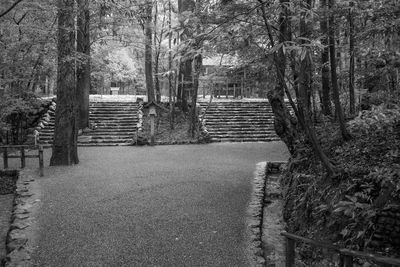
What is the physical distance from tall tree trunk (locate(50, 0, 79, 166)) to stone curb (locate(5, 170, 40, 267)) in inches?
79.8

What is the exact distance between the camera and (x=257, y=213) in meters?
6.39

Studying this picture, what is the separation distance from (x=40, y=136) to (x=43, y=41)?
501cm

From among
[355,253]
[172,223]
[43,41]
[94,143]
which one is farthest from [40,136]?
[355,253]

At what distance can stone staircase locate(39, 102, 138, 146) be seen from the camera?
15.8 m

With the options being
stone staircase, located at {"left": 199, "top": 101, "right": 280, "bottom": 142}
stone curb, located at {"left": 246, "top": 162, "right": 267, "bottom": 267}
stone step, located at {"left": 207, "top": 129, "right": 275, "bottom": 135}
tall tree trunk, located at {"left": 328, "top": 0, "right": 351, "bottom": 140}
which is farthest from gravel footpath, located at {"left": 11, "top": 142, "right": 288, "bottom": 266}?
stone step, located at {"left": 207, "top": 129, "right": 275, "bottom": 135}

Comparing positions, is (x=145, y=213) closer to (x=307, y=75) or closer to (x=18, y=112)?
(x=307, y=75)

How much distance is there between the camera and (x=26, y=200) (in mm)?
7129

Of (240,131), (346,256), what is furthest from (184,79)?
(346,256)

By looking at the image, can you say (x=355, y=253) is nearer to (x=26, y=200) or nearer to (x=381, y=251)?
(x=381, y=251)

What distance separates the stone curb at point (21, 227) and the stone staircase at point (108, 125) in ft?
23.7

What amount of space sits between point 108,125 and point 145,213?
12.1 meters

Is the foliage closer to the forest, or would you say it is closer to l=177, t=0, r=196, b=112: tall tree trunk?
the forest

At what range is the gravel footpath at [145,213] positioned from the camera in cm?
475

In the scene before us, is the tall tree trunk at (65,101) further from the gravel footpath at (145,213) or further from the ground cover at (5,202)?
the ground cover at (5,202)
